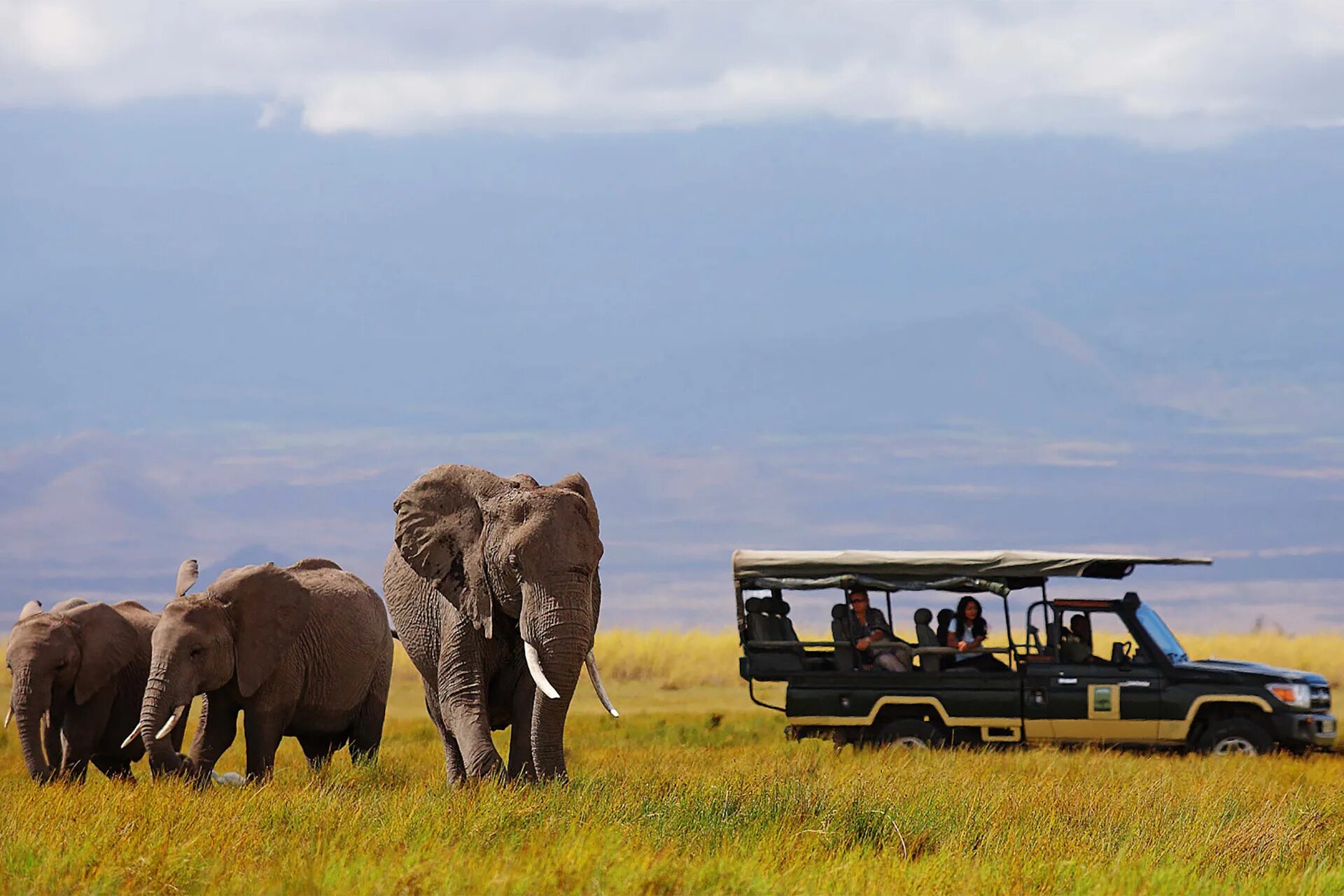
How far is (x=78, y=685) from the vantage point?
15438 millimetres

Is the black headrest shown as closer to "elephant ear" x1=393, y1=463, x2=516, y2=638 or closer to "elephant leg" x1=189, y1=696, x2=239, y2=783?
"elephant leg" x1=189, y1=696, x2=239, y2=783

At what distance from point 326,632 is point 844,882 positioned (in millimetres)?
8137

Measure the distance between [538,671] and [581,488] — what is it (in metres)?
1.50

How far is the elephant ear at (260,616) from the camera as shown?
47.0 feet

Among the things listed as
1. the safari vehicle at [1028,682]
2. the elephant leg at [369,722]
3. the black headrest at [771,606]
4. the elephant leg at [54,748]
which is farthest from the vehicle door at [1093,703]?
the elephant leg at [54,748]

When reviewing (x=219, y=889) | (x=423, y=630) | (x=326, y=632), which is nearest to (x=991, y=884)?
(x=219, y=889)

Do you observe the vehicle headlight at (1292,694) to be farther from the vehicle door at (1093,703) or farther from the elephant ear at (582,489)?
the elephant ear at (582,489)

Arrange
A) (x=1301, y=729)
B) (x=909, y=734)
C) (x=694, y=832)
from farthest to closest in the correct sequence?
(x=909, y=734), (x=1301, y=729), (x=694, y=832)

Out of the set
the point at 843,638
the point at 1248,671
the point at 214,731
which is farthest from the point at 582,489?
the point at 1248,671

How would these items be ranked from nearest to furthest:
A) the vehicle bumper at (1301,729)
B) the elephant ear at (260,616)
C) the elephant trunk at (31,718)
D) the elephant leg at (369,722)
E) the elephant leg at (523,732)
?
the elephant leg at (523,732) < the elephant ear at (260,616) < the elephant trunk at (31,718) < the elephant leg at (369,722) < the vehicle bumper at (1301,729)

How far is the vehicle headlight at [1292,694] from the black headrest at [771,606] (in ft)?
19.2

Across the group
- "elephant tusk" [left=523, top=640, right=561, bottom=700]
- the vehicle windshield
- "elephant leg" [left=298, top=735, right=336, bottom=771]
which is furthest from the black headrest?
"elephant tusk" [left=523, top=640, right=561, bottom=700]

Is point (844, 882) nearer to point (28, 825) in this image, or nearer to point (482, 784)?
point (482, 784)

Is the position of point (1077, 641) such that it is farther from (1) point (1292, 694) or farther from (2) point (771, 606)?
(2) point (771, 606)
